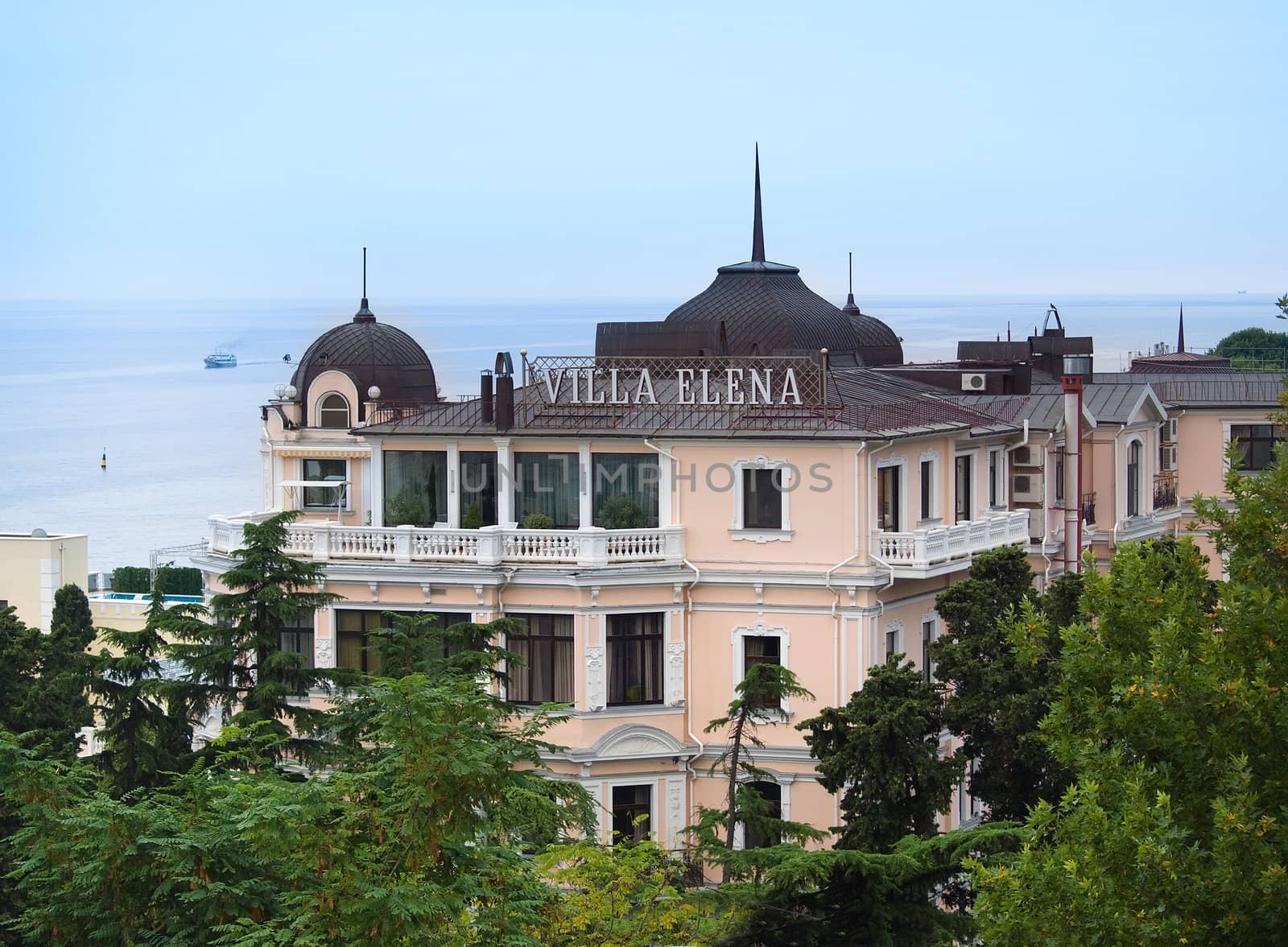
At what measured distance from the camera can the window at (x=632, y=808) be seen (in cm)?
4291

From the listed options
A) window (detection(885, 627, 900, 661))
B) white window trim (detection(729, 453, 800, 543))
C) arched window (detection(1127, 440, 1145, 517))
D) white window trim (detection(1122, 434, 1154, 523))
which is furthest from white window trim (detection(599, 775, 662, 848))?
arched window (detection(1127, 440, 1145, 517))

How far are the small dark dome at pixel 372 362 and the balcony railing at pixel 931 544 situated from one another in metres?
11.8

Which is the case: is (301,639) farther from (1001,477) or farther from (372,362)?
(1001,477)

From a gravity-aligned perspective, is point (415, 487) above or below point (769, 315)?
below

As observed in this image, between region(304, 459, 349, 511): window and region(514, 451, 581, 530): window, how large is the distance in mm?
5971

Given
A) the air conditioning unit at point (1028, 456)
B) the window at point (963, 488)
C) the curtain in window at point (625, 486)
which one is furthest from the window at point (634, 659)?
the air conditioning unit at point (1028, 456)

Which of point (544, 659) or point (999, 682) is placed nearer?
point (999, 682)

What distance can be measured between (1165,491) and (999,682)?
2264 cm

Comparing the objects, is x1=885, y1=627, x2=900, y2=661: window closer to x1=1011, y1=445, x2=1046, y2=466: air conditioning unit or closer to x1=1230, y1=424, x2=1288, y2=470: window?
x1=1011, y1=445, x2=1046, y2=466: air conditioning unit

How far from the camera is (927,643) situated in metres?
45.6

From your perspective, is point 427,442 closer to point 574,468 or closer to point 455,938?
point 574,468

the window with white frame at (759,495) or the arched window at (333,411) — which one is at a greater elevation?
the arched window at (333,411)

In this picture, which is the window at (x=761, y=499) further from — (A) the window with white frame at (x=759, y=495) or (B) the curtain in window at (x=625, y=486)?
(B) the curtain in window at (x=625, y=486)

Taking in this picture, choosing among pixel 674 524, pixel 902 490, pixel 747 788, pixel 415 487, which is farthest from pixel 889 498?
pixel 747 788
